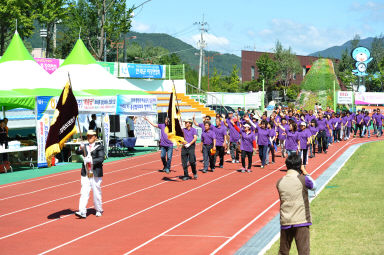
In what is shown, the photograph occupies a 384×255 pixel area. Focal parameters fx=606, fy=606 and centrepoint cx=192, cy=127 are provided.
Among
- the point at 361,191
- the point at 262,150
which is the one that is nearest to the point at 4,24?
the point at 262,150

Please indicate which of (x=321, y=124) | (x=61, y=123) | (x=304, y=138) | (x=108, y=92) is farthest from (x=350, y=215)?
(x=321, y=124)

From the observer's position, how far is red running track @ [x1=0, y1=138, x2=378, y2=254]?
10.9 meters

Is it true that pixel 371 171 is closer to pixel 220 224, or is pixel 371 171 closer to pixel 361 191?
pixel 361 191

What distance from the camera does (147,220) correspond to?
13.2m

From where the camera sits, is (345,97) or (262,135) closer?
(262,135)

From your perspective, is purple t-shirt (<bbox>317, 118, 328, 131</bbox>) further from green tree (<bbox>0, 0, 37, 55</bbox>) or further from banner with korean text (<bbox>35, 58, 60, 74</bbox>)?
green tree (<bbox>0, 0, 37, 55</bbox>)

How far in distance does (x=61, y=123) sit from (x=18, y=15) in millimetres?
33459

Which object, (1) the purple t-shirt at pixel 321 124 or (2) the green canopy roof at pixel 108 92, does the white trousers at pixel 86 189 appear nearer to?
(2) the green canopy roof at pixel 108 92

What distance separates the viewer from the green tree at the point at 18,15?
43906 millimetres

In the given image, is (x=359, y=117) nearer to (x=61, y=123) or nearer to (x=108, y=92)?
(x=108, y=92)

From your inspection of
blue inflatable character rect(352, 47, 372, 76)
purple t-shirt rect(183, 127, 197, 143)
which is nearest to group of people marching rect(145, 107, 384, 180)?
purple t-shirt rect(183, 127, 197, 143)

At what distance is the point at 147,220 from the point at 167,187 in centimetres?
509

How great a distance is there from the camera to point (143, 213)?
14.1 metres

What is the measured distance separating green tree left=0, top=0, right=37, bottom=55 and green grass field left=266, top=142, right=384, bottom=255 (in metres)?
30.9
